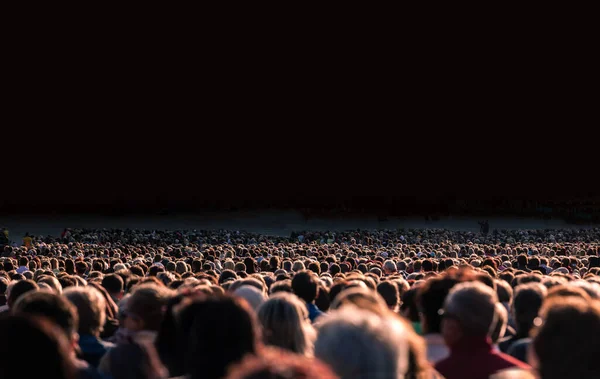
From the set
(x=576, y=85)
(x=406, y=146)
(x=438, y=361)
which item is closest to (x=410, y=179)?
(x=406, y=146)

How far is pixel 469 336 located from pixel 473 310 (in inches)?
4.7

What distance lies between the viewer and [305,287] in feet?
24.1

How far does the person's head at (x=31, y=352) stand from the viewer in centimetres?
267

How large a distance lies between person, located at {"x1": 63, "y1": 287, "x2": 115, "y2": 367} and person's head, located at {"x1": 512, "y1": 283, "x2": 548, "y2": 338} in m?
2.39

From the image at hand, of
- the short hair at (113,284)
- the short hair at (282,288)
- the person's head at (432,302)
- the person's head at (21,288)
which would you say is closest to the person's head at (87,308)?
the person's head at (21,288)

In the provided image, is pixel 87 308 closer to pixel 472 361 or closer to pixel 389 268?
pixel 472 361

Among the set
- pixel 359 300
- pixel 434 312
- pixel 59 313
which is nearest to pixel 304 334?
pixel 359 300

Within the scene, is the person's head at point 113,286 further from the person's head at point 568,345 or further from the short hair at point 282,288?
the person's head at point 568,345

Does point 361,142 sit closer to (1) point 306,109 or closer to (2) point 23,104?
(1) point 306,109

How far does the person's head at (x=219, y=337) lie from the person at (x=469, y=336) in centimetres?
124

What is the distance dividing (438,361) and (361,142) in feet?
236

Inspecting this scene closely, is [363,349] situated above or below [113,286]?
above

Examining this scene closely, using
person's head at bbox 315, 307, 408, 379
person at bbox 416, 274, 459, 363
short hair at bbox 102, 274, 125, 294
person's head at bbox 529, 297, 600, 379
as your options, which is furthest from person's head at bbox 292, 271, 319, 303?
person's head at bbox 315, 307, 408, 379

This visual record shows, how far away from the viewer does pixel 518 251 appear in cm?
2142
